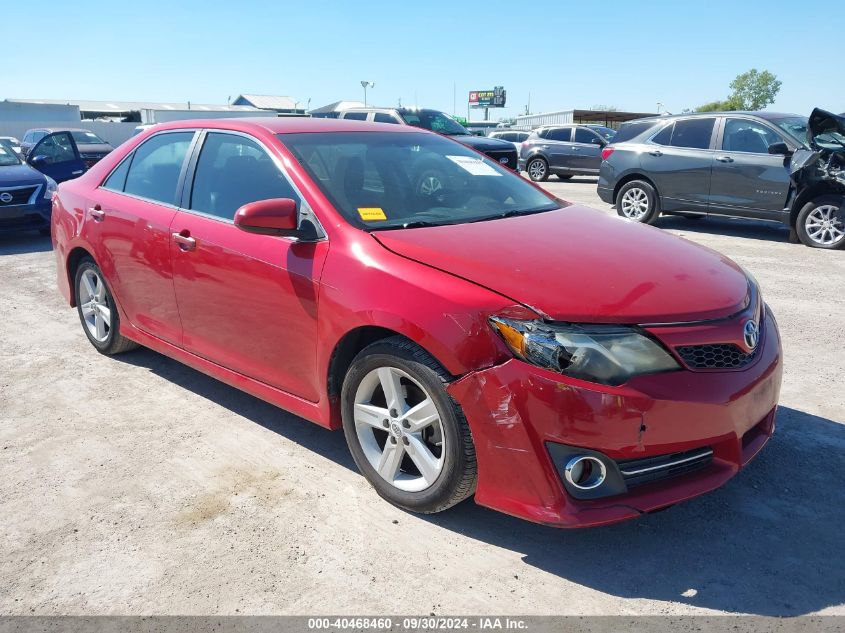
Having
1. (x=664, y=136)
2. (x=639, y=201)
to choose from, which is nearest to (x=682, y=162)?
(x=664, y=136)

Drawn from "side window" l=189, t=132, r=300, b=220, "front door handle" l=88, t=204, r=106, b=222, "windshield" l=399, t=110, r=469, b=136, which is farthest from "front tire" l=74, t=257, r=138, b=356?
"windshield" l=399, t=110, r=469, b=136

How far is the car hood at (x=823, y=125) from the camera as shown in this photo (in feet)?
25.8

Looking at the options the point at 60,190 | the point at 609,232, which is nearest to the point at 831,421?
the point at 609,232

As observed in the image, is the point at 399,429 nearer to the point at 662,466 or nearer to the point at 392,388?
the point at 392,388

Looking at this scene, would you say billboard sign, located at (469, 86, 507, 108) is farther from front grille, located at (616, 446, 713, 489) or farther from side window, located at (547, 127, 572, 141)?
front grille, located at (616, 446, 713, 489)

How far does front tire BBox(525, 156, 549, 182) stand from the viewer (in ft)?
66.5

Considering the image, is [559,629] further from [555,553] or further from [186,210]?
[186,210]

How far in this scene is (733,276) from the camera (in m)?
3.17

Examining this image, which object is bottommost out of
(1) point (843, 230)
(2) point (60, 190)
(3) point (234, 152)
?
(1) point (843, 230)

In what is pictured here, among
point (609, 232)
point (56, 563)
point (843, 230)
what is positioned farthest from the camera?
point (843, 230)

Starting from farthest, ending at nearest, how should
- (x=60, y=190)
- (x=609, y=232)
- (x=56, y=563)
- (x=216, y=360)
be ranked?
(x=60, y=190), (x=216, y=360), (x=609, y=232), (x=56, y=563)

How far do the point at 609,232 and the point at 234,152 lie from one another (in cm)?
201

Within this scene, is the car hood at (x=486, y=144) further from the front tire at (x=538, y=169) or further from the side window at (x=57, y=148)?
the side window at (x=57, y=148)

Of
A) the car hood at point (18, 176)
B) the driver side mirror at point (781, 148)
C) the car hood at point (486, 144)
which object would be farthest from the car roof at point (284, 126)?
the car hood at point (486, 144)
